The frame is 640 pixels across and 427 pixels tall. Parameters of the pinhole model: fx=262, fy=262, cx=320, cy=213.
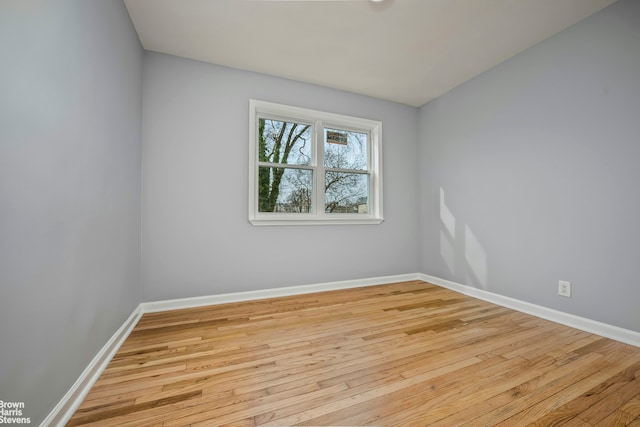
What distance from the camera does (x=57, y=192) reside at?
3.82 ft

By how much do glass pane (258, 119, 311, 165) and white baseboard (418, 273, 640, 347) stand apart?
8.18 ft

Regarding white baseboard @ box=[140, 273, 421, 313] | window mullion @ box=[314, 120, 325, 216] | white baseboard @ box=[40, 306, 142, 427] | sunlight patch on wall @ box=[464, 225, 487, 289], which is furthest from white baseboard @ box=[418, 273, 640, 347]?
white baseboard @ box=[40, 306, 142, 427]

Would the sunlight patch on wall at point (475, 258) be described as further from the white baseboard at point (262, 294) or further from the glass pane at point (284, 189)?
the glass pane at point (284, 189)

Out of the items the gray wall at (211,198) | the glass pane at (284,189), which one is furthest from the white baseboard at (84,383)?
the glass pane at (284,189)

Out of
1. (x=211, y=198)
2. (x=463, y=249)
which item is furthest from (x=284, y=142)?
(x=463, y=249)

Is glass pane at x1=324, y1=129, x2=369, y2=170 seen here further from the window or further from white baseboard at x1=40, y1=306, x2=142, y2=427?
white baseboard at x1=40, y1=306, x2=142, y2=427

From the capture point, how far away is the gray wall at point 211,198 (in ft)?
8.45

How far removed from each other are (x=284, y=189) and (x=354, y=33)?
5.68ft

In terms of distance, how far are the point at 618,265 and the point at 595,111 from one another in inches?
48.0

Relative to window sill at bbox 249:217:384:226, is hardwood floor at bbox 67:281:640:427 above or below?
below

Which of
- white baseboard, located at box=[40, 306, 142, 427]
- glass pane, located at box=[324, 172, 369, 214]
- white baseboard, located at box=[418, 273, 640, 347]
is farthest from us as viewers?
glass pane, located at box=[324, 172, 369, 214]

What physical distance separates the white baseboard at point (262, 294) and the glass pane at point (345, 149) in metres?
1.53

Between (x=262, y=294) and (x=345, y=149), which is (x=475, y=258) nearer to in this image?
(x=345, y=149)

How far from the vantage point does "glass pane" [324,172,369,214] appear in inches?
136
